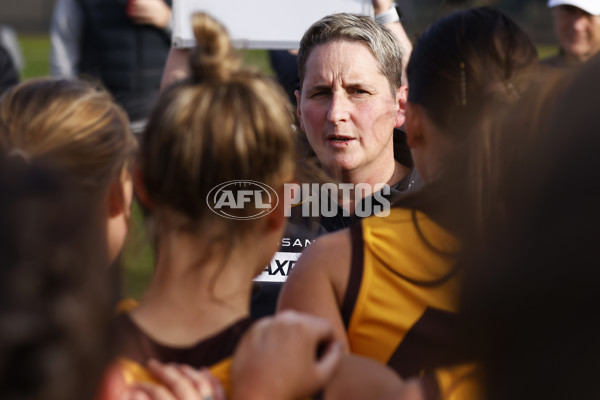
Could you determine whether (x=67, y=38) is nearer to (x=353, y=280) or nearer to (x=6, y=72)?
(x=6, y=72)

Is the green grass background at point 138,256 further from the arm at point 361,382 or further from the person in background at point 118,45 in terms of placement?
the person in background at point 118,45

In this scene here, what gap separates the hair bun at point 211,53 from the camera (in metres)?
1.43

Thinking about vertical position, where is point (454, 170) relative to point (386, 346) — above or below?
above

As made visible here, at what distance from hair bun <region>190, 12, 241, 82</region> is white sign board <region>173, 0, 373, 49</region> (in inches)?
90.5

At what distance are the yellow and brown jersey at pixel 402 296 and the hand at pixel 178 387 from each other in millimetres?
430

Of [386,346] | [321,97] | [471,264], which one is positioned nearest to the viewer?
[471,264]

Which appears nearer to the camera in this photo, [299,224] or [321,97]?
[299,224]

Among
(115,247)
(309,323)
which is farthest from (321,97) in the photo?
(309,323)

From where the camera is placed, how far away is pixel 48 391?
0.58m

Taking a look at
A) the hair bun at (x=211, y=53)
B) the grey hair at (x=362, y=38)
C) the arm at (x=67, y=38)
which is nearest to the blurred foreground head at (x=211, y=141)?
the hair bun at (x=211, y=53)

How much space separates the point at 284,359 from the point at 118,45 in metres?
3.99

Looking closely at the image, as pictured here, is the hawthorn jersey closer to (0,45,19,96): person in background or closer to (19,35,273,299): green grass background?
(19,35,273,299): green grass background

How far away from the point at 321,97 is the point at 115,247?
3.52 ft

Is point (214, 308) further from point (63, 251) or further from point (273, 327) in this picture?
point (63, 251)
